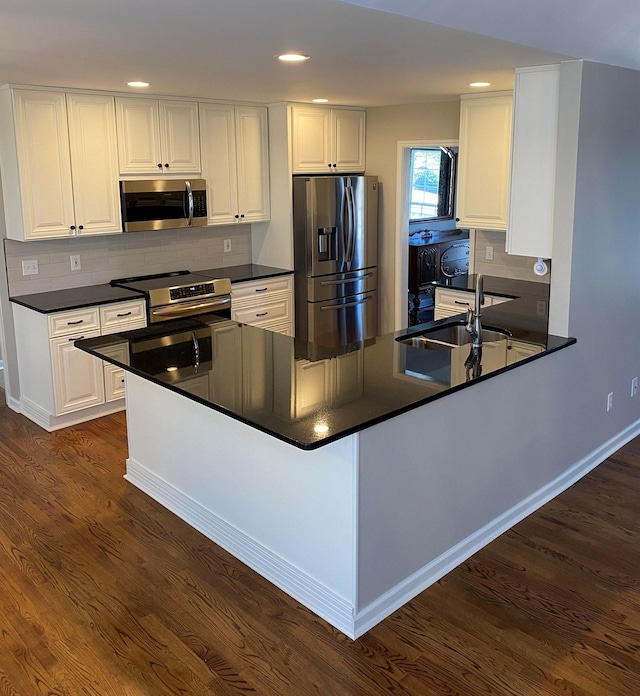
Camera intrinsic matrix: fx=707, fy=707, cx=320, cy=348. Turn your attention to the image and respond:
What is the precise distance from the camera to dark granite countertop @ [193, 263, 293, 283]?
5.71 metres

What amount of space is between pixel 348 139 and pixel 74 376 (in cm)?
308

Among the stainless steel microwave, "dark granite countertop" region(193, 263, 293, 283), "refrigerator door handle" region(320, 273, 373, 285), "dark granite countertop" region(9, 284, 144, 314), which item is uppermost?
the stainless steel microwave

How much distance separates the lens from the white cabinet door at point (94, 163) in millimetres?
4785

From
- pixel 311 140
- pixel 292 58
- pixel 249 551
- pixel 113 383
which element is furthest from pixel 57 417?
pixel 311 140

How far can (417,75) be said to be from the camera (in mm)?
4031

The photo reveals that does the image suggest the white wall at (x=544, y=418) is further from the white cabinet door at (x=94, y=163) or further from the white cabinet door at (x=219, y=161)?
the white cabinet door at (x=94, y=163)

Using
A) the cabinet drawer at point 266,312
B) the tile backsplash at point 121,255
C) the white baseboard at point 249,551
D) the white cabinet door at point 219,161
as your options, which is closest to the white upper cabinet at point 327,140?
the white cabinet door at point 219,161

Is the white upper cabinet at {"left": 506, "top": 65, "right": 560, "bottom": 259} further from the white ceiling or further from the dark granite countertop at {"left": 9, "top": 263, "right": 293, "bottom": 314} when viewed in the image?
the dark granite countertop at {"left": 9, "top": 263, "right": 293, "bottom": 314}

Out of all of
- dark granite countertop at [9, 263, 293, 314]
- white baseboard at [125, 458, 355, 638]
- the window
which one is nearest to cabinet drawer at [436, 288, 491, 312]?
dark granite countertop at [9, 263, 293, 314]

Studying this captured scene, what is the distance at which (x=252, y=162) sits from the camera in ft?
19.2

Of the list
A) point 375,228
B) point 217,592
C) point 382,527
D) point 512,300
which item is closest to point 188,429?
point 217,592

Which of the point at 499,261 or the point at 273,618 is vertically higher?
the point at 499,261

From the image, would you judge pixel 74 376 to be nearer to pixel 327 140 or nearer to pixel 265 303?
pixel 265 303

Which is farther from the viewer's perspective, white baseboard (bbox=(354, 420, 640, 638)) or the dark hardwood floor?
white baseboard (bbox=(354, 420, 640, 638))
